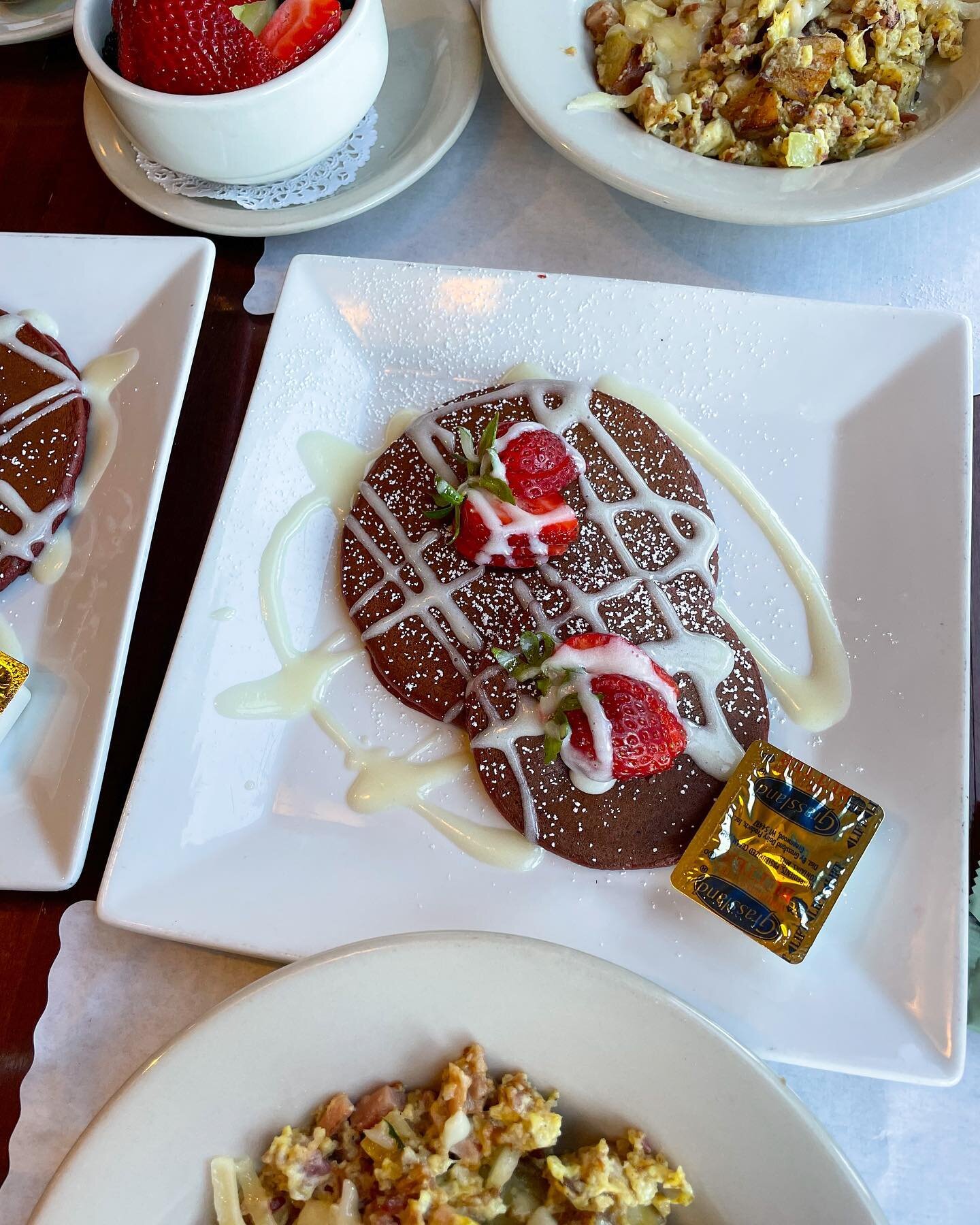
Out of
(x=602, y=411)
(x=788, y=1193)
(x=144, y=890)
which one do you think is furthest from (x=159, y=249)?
(x=788, y=1193)

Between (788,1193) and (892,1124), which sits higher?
(788,1193)

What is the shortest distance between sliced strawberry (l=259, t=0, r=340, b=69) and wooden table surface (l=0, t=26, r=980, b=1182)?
0.97ft

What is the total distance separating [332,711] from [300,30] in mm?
937

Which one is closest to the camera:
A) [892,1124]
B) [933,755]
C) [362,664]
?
[892,1124]

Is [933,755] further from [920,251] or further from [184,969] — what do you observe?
[184,969]

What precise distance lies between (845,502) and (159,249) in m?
1.05

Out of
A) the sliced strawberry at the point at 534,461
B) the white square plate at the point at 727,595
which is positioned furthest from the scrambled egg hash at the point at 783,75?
the sliced strawberry at the point at 534,461

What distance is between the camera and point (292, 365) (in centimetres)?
138

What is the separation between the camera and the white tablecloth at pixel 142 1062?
1017mm

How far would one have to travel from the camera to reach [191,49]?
1.24 meters

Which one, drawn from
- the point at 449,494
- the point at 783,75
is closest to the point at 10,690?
the point at 449,494

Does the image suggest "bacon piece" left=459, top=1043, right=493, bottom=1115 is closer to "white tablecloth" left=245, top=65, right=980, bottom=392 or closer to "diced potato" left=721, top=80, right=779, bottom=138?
"white tablecloth" left=245, top=65, right=980, bottom=392

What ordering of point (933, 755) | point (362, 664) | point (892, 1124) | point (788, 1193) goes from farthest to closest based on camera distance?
point (362, 664), point (933, 755), point (892, 1124), point (788, 1193)

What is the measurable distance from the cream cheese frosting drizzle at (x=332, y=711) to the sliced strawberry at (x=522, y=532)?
0.67 ft
